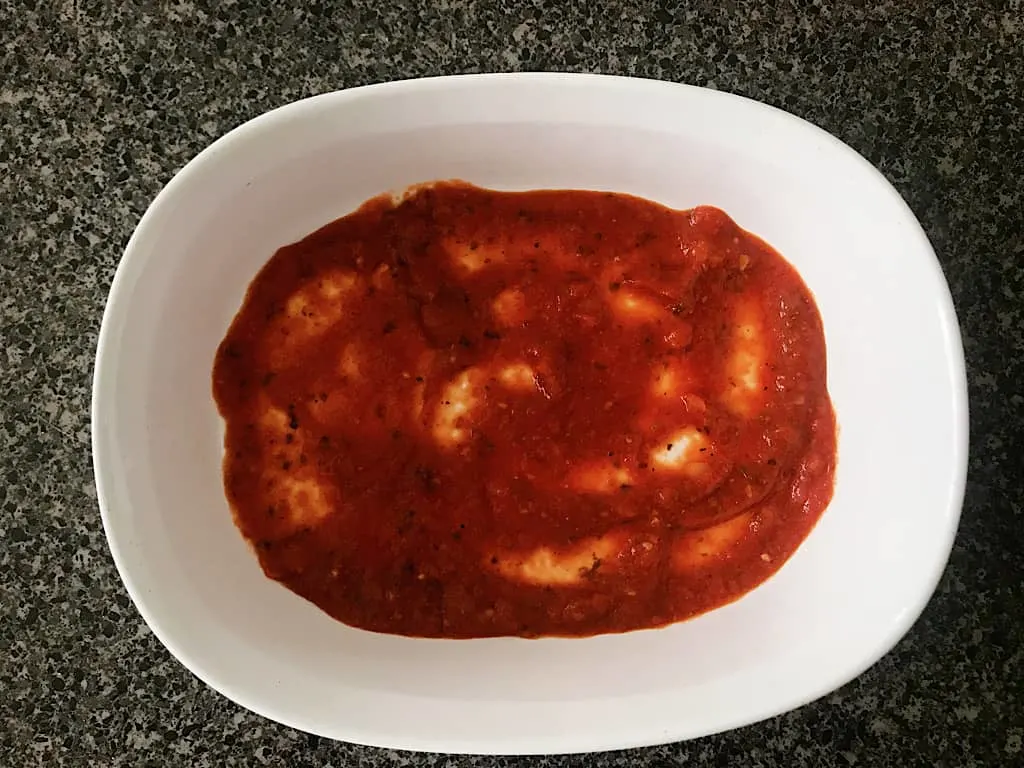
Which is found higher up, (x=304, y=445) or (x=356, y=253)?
(x=356, y=253)

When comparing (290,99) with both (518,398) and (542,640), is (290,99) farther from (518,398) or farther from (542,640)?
(542,640)

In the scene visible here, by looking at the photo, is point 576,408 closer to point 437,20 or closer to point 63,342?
point 437,20

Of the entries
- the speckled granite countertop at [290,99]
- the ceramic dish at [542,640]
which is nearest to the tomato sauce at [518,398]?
the ceramic dish at [542,640]

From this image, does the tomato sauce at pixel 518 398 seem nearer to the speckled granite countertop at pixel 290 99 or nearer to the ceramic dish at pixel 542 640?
the ceramic dish at pixel 542 640

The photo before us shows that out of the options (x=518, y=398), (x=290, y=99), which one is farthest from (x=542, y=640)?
(x=290, y=99)

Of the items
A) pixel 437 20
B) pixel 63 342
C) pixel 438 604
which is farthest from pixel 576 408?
pixel 63 342
